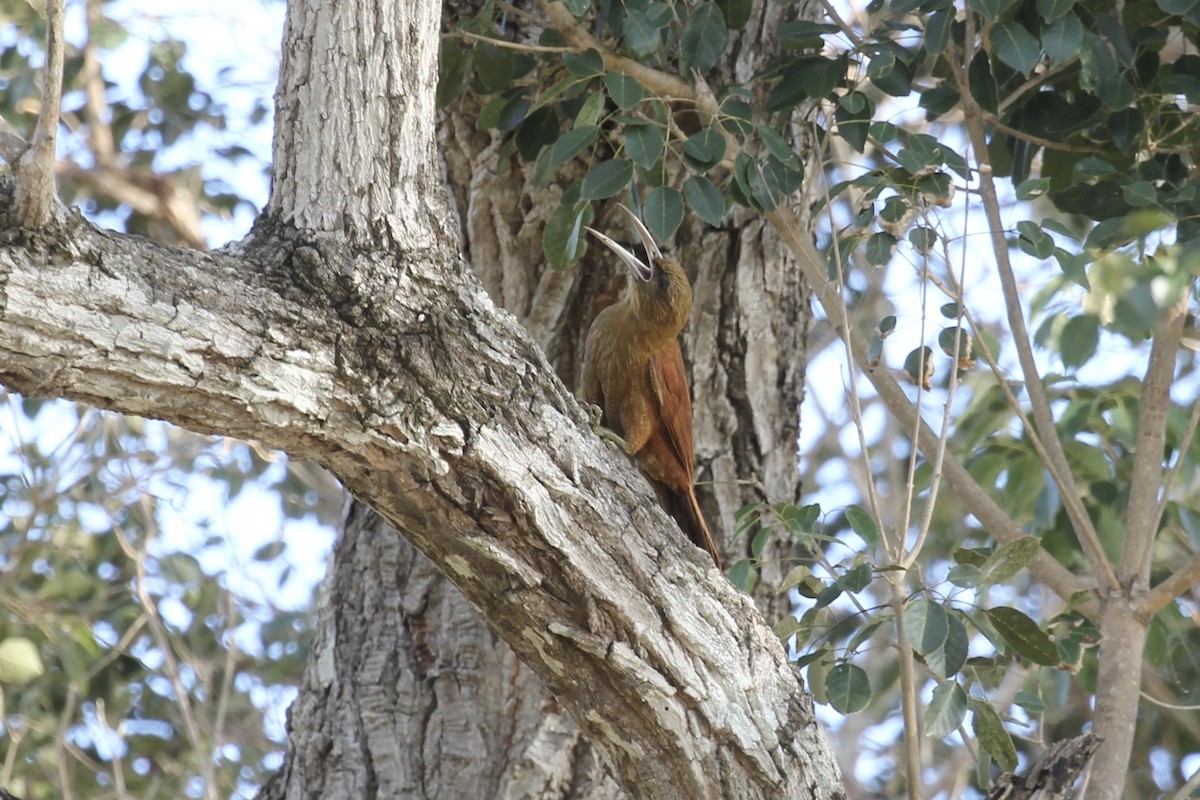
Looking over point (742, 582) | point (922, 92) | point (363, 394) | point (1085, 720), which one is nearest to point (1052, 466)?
point (742, 582)

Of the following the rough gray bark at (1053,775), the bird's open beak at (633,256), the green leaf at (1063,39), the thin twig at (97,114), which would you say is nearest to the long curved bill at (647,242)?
the bird's open beak at (633,256)

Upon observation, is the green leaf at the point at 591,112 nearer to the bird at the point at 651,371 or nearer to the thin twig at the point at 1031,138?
the bird at the point at 651,371

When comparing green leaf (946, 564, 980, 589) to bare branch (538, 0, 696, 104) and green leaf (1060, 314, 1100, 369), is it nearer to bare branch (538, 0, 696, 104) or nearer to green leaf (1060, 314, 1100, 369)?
green leaf (1060, 314, 1100, 369)

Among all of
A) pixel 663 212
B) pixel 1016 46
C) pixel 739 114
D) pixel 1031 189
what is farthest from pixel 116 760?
pixel 1016 46

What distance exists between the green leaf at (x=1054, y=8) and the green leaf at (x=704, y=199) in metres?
0.74

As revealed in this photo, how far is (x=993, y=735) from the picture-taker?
94.3 inches

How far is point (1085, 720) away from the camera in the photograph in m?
6.10

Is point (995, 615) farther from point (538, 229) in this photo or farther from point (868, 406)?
point (868, 406)

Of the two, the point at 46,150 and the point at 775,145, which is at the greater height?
the point at 775,145

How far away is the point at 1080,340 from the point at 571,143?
1.23 meters

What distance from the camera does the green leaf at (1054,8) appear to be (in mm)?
2500

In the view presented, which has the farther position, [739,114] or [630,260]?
[630,260]

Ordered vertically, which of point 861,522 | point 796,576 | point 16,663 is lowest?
point 796,576

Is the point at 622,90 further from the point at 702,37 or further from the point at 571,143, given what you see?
the point at 702,37
